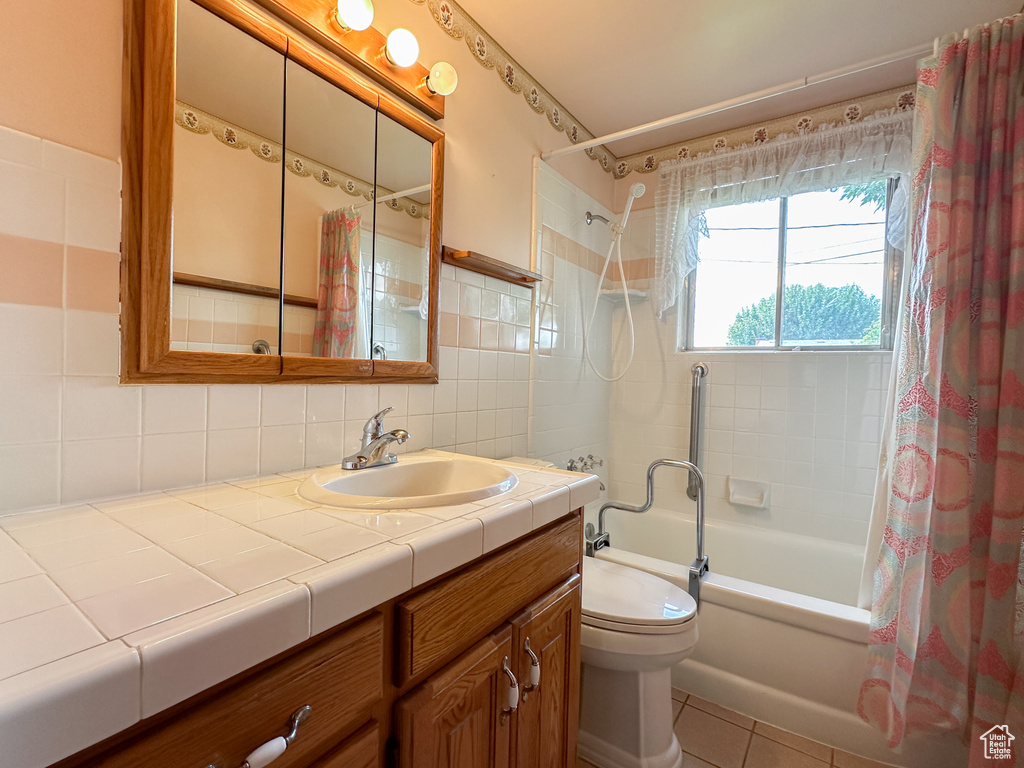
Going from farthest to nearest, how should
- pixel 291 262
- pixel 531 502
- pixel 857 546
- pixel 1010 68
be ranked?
pixel 857 546
pixel 1010 68
pixel 291 262
pixel 531 502

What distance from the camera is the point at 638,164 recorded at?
250 centimetres

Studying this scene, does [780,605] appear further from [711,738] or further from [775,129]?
[775,129]

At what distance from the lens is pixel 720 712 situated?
1581mm

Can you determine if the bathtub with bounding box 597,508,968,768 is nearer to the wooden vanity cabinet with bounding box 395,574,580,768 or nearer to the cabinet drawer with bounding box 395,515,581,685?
the wooden vanity cabinet with bounding box 395,574,580,768

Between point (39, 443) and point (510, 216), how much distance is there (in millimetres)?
1462

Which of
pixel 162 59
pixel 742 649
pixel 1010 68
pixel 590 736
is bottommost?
pixel 590 736

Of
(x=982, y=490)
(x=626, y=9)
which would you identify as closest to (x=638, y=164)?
(x=626, y=9)

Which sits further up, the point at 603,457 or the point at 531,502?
the point at 531,502

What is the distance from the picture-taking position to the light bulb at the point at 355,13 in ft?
3.57

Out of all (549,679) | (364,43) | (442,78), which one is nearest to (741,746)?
(549,679)

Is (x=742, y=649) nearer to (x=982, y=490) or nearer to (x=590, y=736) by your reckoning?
(x=590, y=736)

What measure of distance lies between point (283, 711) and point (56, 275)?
0.76m

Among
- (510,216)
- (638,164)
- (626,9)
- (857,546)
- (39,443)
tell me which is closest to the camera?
(39,443)

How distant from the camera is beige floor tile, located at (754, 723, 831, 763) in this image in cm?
141
